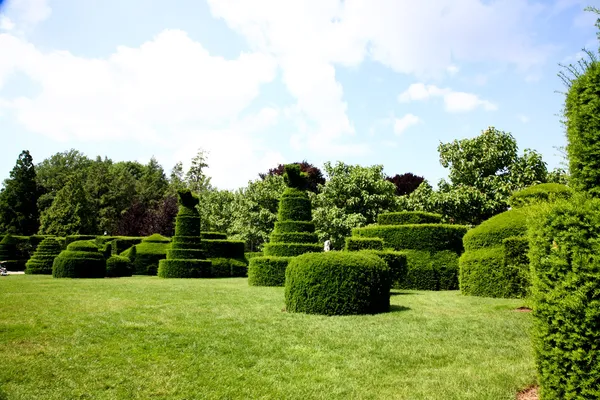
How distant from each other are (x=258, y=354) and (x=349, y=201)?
28.8 m

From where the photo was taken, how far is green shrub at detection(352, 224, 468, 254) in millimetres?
18516

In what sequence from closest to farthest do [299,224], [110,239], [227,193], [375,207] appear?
[299,224] → [375,207] → [110,239] → [227,193]

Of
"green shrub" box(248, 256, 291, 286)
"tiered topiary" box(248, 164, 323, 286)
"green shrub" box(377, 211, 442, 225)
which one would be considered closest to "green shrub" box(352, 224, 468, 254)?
"green shrub" box(377, 211, 442, 225)

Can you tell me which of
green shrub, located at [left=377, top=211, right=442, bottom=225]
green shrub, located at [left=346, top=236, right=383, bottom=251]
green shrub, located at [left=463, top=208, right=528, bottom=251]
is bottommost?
green shrub, located at [left=346, top=236, right=383, bottom=251]

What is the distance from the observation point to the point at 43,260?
29.8 meters

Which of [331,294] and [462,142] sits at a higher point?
[462,142]

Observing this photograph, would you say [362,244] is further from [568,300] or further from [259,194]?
[259,194]

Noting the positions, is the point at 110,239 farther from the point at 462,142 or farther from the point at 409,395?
the point at 409,395

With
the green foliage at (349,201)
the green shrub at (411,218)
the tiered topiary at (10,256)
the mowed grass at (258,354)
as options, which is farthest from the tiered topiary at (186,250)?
the tiered topiary at (10,256)

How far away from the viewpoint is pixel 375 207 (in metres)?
35.3

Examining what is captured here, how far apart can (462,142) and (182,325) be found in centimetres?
2912

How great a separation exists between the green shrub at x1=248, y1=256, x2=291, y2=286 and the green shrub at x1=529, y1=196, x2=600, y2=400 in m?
15.6

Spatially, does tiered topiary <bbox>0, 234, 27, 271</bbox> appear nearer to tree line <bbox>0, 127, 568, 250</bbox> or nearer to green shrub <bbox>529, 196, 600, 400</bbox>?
tree line <bbox>0, 127, 568, 250</bbox>

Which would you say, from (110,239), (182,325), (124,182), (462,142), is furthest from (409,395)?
(124,182)
